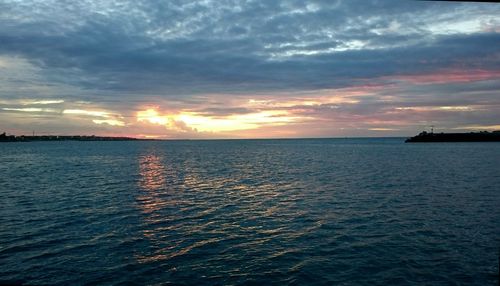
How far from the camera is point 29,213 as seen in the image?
29.1 meters

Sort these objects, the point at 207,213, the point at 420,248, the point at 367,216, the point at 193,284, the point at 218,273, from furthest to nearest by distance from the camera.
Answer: the point at 207,213
the point at 367,216
the point at 420,248
the point at 218,273
the point at 193,284

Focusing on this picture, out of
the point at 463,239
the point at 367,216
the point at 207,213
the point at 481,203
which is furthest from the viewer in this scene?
the point at 481,203

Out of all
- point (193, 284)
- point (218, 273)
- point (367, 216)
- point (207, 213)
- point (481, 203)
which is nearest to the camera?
point (193, 284)

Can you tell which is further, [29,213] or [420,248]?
[29,213]

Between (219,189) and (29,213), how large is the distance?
20.7 m

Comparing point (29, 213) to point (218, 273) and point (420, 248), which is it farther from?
point (420, 248)

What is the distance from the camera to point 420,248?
19.4 m

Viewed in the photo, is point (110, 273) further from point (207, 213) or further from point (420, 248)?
point (420, 248)

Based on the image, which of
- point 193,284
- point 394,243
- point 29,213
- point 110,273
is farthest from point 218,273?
point 29,213

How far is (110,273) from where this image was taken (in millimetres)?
16141

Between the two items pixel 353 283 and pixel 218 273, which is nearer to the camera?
pixel 353 283

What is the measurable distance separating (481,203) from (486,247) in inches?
586

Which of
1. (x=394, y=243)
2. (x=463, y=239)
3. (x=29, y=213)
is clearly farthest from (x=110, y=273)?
(x=463, y=239)

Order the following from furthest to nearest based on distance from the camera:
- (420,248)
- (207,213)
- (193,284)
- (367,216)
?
(207,213) → (367,216) → (420,248) → (193,284)
